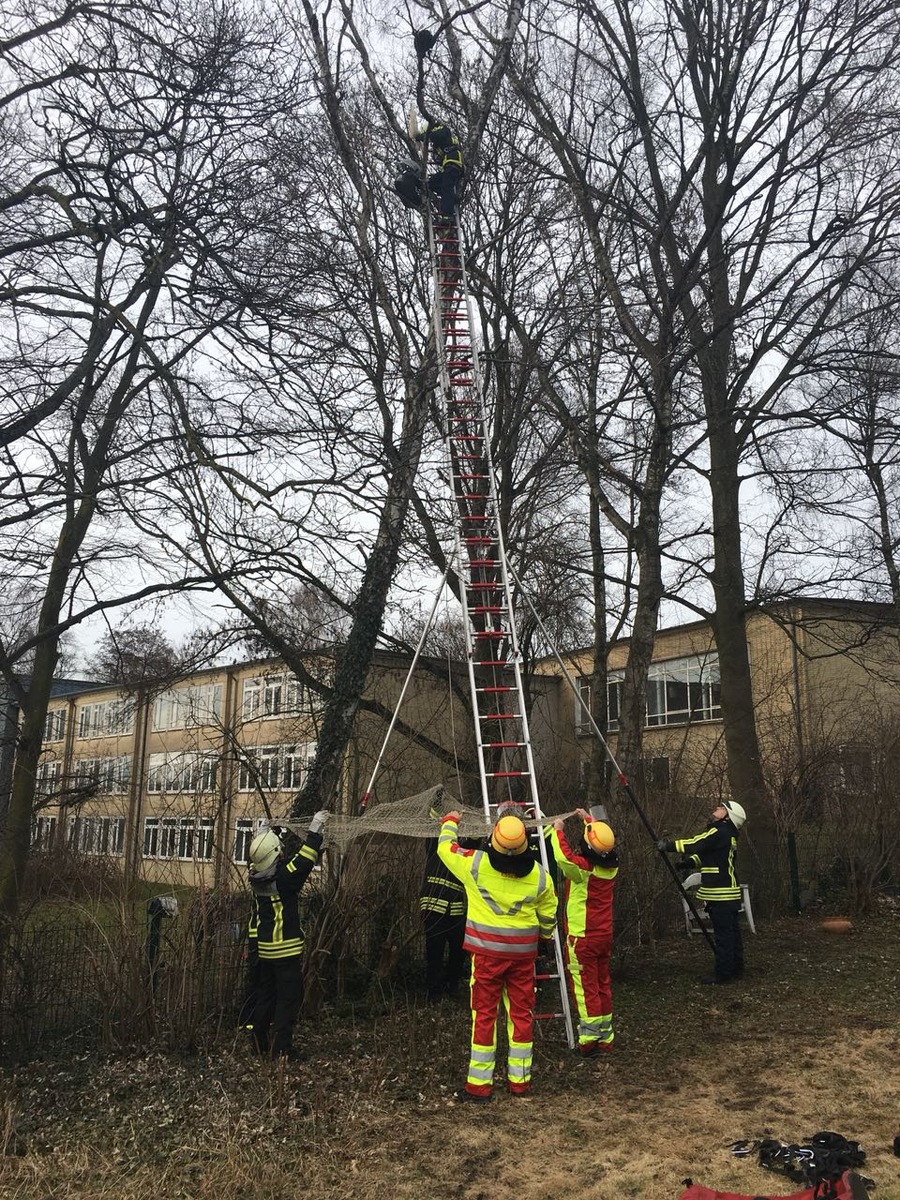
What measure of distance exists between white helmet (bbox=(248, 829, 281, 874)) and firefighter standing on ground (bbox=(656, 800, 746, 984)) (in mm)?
3599

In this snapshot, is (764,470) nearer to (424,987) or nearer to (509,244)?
(509,244)

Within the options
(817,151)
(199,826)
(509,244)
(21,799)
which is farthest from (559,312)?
(21,799)

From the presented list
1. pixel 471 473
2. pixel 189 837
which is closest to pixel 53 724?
pixel 189 837

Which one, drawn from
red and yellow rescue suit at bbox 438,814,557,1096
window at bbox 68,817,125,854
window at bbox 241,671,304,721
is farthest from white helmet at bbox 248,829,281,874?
window at bbox 241,671,304,721

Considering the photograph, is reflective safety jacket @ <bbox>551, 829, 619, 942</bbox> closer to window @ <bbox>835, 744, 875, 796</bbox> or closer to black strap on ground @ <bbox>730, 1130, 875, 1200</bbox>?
black strap on ground @ <bbox>730, 1130, 875, 1200</bbox>

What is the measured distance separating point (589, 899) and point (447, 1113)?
187 centimetres

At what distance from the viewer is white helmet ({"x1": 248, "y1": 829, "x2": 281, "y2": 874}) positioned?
21.1 ft

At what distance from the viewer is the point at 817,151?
31.5 feet

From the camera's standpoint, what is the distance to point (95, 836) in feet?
27.4

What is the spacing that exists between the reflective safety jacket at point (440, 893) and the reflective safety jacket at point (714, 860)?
6.58ft

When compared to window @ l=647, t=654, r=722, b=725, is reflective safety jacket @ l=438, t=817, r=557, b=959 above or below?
below

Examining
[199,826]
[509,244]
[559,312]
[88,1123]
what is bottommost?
[88,1123]

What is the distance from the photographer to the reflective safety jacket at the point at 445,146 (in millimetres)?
8898

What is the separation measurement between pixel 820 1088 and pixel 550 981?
2.82m
